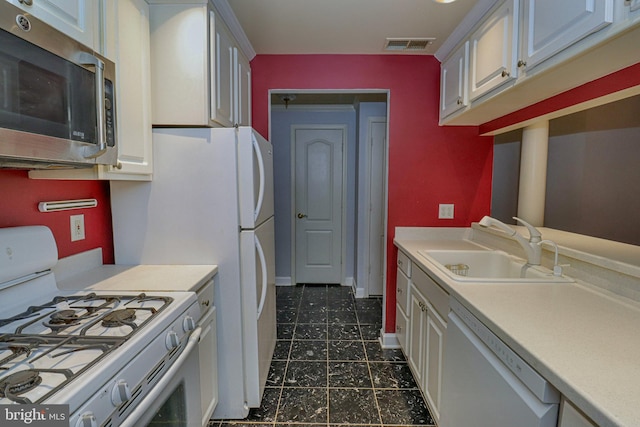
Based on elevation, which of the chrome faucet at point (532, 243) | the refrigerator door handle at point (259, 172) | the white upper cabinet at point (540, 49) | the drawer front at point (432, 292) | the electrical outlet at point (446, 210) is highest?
the white upper cabinet at point (540, 49)

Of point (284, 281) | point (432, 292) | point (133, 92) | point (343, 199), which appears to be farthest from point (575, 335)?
point (284, 281)

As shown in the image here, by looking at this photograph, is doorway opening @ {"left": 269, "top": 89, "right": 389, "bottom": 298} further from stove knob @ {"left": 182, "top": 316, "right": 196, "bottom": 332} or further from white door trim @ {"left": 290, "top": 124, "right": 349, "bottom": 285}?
stove knob @ {"left": 182, "top": 316, "right": 196, "bottom": 332}

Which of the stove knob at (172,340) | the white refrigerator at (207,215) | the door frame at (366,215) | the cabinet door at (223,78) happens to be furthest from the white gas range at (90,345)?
the door frame at (366,215)

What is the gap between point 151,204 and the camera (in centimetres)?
165

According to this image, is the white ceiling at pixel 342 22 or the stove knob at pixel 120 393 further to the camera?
the white ceiling at pixel 342 22

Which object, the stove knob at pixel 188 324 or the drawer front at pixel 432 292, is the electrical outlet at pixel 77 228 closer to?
the stove knob at pixel 188 324

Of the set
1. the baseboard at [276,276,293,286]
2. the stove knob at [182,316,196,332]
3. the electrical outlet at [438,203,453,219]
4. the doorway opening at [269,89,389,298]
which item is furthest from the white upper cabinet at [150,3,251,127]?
the baseboard at [276,276,293,286]

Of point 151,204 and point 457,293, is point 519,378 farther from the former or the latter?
point 151,204

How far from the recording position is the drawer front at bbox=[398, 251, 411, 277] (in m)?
2.16

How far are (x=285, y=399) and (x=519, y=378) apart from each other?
148cm

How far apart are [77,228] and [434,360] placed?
1.90m

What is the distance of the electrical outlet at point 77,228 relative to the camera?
1.49 meters

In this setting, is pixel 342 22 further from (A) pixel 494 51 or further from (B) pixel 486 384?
(B) pixel 486 384

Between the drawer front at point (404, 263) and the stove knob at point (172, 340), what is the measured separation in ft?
5.01
